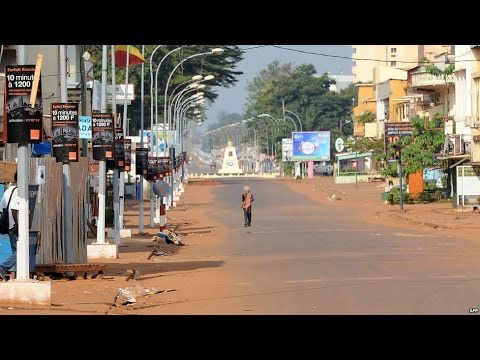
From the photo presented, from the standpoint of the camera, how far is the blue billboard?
13562cm

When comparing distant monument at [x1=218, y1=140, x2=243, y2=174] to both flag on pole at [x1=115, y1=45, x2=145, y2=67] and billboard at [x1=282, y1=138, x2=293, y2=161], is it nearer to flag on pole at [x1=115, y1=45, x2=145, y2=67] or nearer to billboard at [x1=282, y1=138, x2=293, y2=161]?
billboard at [x1=282, y1=138, x2=293, y2=161]

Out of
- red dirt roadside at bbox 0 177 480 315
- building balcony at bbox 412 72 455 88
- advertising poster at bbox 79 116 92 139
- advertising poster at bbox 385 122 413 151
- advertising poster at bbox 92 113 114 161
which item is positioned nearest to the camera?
red dirt roadside at bbox 0 177 480 315

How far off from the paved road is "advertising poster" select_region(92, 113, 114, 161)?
3.95m

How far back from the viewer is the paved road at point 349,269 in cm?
1905

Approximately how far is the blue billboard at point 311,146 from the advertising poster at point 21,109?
116 metres

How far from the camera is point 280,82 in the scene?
17988 cm

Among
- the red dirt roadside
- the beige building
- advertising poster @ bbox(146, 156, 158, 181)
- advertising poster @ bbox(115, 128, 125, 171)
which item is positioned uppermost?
the beige building

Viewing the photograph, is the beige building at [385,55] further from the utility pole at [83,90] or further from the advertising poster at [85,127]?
the advertising poster at [85,127]

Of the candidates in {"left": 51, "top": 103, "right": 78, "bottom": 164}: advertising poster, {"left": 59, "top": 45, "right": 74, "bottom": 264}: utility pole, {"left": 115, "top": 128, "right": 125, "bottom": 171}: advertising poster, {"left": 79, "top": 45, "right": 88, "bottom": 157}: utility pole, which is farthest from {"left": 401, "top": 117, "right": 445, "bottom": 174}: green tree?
{"left": 51, "top": 103, "right": 78, "bottom": 164}: advertising poster

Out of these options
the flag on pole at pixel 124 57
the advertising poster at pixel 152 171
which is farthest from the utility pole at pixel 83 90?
the flag on pole at pixel 124 57

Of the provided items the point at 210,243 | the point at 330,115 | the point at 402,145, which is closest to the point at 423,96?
the point at 402,145

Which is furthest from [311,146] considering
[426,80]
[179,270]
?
[179,270]

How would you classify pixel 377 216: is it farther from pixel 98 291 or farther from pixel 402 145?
pixel 98 291
